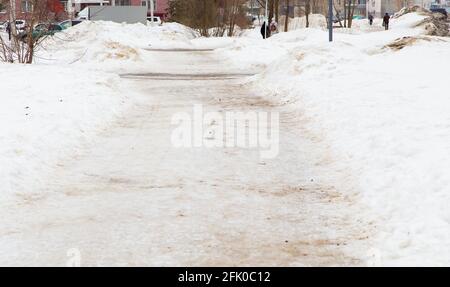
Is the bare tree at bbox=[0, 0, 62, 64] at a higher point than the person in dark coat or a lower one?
higher

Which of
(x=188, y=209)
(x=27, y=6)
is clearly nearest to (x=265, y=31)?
(x=27, y=6)

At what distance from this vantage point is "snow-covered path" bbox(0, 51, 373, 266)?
5.68 m

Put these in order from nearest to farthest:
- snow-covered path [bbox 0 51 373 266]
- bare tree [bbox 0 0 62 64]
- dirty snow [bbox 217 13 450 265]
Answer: snow-covered path [bbox 0 51 373 266] → dirty snow [bbox 217 13 450 265] → bare tree [bbox 0 0 62 64]

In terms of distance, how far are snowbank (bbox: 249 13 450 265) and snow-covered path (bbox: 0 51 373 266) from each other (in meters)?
0.28

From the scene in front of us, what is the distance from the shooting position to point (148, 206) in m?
7.05

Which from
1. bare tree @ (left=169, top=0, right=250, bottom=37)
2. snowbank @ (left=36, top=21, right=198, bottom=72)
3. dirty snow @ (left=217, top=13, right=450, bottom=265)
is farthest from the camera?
bare tree @ (left=169, top=0, right=250, bottom=37)

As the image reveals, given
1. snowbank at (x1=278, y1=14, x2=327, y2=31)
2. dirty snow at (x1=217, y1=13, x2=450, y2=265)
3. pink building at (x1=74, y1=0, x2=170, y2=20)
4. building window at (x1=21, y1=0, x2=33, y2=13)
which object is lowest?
snowbank at (x1=278, y1=14, x2=327, y2=31)

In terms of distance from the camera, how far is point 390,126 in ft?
31.4

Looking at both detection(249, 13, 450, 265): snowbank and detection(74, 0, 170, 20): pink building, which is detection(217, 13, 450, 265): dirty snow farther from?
detection(74, 0, 170, 20): pink building

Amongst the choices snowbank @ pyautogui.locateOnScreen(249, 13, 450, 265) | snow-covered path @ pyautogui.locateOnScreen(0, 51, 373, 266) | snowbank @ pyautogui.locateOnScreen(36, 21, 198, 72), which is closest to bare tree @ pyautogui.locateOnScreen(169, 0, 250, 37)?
snowbank @ pyautogui.locateOnScreen(36, 21, 198, 72)

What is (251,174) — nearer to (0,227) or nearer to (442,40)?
(0,227)

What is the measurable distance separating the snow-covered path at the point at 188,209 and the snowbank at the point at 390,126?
284 millimetres

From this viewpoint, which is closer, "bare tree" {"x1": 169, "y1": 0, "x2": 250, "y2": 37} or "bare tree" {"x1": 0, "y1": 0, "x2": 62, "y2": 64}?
"bare tree" {"x1": 0, "y1": 0, "x2": 62, "y2": 64}
